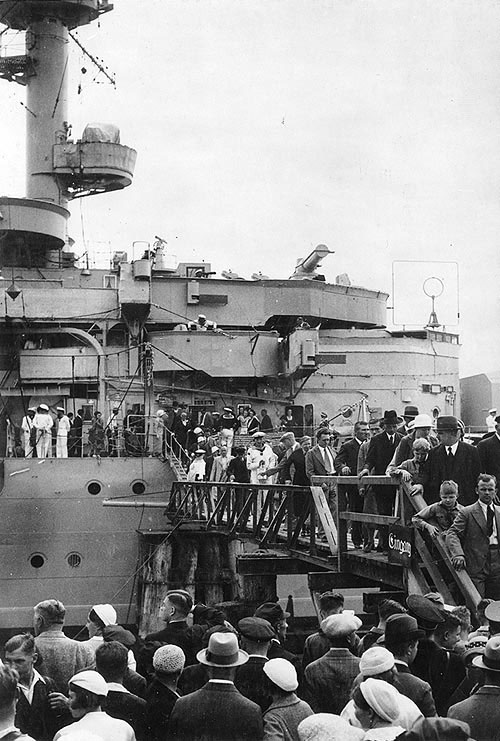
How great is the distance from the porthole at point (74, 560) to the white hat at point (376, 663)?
14.6m

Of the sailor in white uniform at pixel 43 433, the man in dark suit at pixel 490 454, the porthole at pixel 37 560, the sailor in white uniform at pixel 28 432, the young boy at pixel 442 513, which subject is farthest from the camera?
the sailor in white uniform at pixel 28 432

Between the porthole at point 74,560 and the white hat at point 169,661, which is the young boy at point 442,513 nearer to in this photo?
the white hat at point 169,661

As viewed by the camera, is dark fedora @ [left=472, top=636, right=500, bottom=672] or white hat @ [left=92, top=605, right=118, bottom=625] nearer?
dark fedora @ [left=472, top=636, right=500, bottom=672]

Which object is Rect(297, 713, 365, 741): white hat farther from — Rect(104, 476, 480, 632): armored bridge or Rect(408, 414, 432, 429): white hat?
Rect(408, 414, 432, 429): white hat

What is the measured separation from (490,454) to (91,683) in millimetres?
5659

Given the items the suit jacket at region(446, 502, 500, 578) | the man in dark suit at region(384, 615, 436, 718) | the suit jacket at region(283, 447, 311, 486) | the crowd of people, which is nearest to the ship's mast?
the suit jacket at region(283, 447, 311, 486)

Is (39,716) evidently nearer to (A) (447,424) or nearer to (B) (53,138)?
(A) (447,424)

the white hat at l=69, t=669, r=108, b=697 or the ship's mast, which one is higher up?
the ship's mast

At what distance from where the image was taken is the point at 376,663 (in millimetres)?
4734

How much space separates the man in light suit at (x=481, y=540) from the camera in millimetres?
7863

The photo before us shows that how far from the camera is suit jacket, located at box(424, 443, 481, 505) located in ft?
29.6

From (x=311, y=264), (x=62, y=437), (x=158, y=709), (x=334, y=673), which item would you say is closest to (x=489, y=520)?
(x=334, y=673)

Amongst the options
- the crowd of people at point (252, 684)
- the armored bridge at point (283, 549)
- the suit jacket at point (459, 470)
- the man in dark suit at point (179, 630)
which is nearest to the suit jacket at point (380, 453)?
the armored bridge at point (283, 549)

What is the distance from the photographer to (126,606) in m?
18.7
